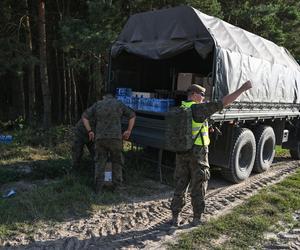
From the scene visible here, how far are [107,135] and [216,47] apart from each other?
2.35 meters

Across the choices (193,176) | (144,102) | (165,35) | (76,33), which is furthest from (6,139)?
(193,176)

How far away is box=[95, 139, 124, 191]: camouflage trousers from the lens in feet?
20.0

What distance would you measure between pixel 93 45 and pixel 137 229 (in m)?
6.20

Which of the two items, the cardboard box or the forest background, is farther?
the forest background

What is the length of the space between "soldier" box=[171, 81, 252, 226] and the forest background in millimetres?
4487

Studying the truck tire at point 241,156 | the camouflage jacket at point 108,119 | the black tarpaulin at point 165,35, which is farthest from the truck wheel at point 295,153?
the camouflage jacket at point 108,119

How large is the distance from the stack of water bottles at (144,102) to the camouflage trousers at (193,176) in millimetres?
2134

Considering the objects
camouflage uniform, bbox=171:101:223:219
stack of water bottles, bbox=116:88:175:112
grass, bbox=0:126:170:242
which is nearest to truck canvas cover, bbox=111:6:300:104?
stack of water bottles, bbox=116:88:175:112

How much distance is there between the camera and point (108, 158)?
6238 millimetres

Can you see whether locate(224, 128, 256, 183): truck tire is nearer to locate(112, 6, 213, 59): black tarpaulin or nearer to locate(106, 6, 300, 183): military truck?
locate(106, 6, 300, 183): military truck

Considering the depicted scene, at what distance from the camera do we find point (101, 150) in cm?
612

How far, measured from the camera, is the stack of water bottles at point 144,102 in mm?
6922

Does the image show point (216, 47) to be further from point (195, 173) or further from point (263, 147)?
point (263, 147)

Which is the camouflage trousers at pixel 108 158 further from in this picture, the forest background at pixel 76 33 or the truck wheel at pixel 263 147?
the truck wheel at pixel 263 147
